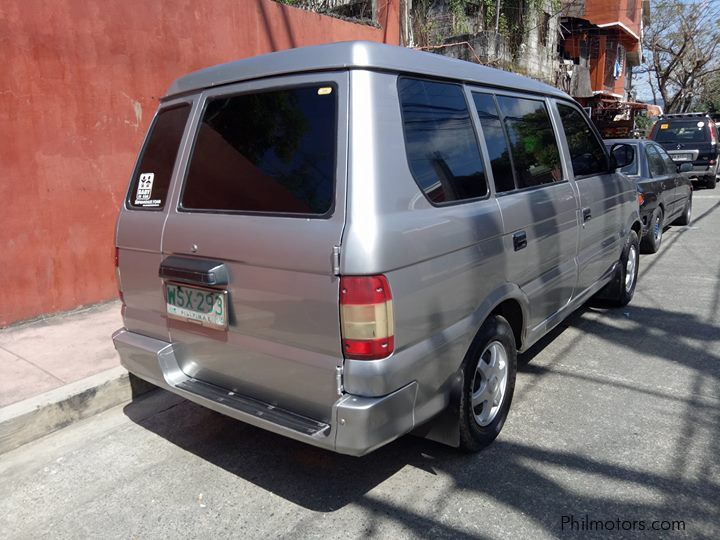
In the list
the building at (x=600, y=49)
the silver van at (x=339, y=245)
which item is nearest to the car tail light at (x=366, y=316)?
the silver van at (x=339, y=245)

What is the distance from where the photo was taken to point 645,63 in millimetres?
34906

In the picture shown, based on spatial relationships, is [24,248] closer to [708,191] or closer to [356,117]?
[356,117]

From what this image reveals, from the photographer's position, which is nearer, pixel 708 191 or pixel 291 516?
pixel 291 516

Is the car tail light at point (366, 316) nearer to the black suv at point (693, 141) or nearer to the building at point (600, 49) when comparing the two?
the black suv at point (693, 141)

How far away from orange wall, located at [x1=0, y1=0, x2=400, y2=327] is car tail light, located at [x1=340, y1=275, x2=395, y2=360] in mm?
3984

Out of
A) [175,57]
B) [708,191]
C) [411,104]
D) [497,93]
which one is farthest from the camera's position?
Answer: [708,191]

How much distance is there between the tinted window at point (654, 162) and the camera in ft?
26.0

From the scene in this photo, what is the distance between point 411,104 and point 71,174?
12.9ft

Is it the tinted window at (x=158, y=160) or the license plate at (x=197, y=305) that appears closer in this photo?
the license plate at (x=197, y=305)

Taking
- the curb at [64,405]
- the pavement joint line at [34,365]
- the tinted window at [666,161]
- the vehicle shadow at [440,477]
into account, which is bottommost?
the vehicle shadow at [440,477]

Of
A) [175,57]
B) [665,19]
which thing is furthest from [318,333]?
[665,19]

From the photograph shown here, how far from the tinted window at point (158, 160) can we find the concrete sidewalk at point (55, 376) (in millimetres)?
1426

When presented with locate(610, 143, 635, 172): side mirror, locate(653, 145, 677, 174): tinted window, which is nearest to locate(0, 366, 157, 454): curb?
locate(610, 143, 635, 172): side mirror

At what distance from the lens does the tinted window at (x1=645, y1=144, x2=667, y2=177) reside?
7938mm
